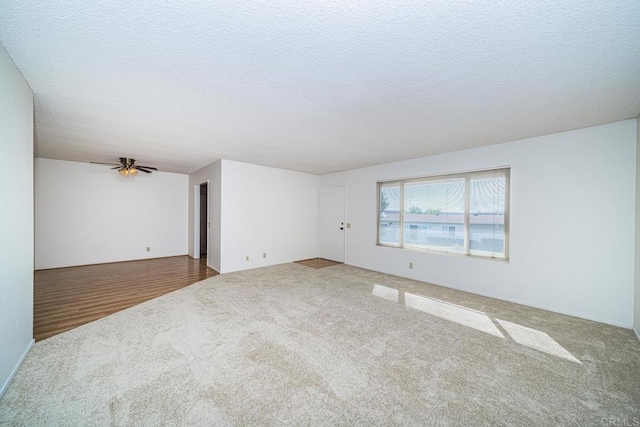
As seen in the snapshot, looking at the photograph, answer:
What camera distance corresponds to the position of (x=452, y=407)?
1645mm

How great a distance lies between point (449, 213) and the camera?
4492mm

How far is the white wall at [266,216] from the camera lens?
5.26 m

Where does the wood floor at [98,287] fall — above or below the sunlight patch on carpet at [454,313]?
above

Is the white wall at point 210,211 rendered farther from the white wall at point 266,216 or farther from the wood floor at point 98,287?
the wood floor at point 98,287

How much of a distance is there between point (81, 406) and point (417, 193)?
5.18 m

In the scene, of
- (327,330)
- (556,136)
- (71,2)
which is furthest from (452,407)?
(556,136)

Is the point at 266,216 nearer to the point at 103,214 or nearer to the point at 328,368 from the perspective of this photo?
the point at 103,214

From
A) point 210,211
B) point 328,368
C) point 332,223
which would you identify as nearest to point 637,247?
point 328,368

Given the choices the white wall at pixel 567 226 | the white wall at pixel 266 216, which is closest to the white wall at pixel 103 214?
the white wall at pixel 266 216

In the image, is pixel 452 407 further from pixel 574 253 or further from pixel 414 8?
pixel 574 253

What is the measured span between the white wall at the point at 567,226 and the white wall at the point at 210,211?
468 cm

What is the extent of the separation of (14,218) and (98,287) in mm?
2956

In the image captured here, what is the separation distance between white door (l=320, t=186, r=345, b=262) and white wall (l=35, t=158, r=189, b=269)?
4.10m

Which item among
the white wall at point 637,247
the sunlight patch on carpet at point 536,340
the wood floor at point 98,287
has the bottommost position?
the sunlight patch on carpet at point 536,340
